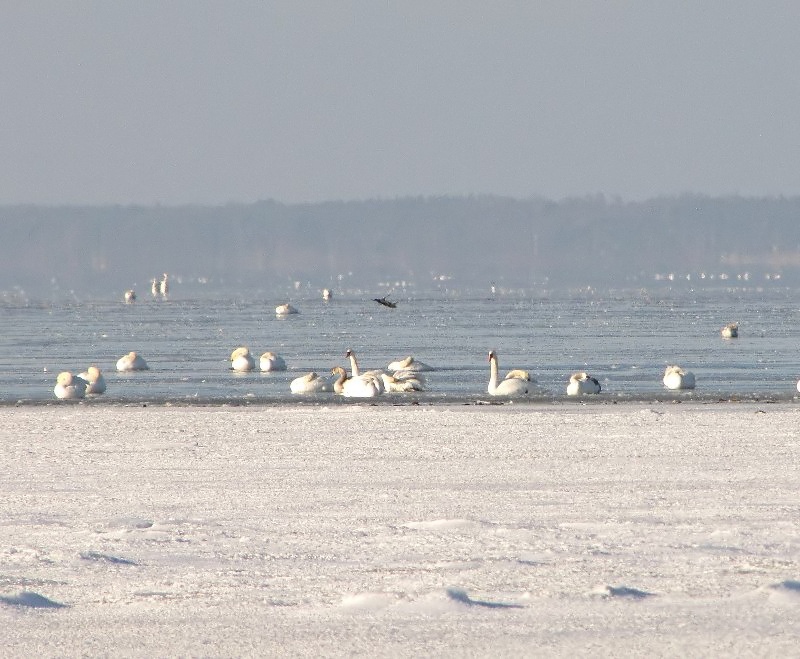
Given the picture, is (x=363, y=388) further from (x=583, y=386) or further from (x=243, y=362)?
(x=243, y=362)

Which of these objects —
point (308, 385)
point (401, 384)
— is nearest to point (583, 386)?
point (401, 384)

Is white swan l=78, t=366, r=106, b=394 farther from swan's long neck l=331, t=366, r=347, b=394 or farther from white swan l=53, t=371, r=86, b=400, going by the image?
swan's long neck l=331, t=366, r=347, b=394

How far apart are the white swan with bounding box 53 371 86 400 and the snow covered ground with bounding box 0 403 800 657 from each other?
9527mm

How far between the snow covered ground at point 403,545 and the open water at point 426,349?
368 inches

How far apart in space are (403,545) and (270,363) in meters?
26.0

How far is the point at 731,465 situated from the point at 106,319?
65.5 meters

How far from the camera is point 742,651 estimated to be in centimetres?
621

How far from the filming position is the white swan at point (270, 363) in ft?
114

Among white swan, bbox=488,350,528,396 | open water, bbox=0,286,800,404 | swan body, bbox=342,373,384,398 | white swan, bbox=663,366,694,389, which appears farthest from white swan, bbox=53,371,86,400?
white swan, bbox=663,366,694,389

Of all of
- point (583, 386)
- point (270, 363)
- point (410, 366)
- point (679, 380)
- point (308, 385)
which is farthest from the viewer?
point (270, 363)

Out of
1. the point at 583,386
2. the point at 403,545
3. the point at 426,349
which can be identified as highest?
the point at 403,545

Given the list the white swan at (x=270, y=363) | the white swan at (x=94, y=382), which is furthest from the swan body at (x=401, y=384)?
the white swan at (x=270, y=363)

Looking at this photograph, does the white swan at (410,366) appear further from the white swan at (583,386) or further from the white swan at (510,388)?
the white swan at (583,386)

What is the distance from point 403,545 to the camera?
8.92 metres
